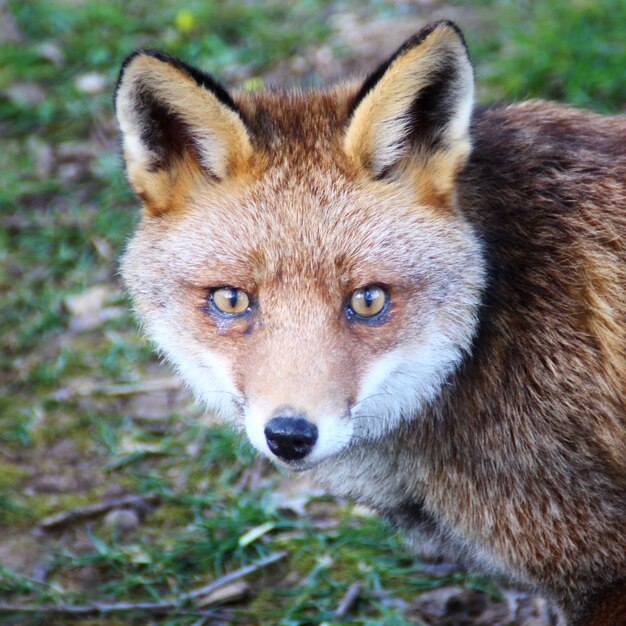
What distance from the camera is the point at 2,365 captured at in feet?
22.0

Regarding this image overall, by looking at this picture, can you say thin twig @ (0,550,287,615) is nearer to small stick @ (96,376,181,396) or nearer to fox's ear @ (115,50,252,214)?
small stick @ (96,376,181,396)

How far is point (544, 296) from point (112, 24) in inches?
286

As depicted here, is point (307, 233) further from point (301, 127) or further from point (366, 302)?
point (301, 127)

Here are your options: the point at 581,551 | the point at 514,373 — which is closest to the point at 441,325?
the point at 514,373

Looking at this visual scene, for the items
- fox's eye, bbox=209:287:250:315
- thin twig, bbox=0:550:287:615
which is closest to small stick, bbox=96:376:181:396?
thin twig, bbox=0:550:287:615

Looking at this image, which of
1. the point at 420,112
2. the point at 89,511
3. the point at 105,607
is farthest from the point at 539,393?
the point at 89,511

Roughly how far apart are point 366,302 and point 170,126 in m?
1.21

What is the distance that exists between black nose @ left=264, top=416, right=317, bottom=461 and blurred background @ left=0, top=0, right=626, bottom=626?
1.28m

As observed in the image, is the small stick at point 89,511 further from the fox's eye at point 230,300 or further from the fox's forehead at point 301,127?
the fox's forehead at point 301,127

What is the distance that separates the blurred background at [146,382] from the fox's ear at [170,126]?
0.62m

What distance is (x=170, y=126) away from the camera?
156 inches

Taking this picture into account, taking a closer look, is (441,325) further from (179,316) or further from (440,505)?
(179,316)

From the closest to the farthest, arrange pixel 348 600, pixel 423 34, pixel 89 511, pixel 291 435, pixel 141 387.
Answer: pixel 291 435 → pixel 423 34 → pixel 348 600 → pixel 89 511 → pixel 141 387

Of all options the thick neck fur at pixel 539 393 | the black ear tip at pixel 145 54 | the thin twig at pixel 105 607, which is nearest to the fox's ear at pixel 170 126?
the black ear tip at pixel 145 54
